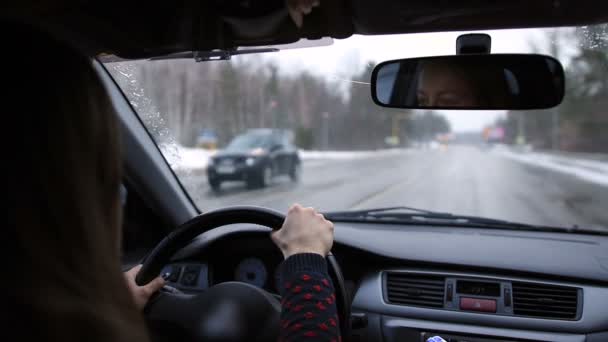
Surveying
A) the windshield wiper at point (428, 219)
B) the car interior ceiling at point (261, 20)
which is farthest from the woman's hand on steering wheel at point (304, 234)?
the windshield wiper at point (428, 219)

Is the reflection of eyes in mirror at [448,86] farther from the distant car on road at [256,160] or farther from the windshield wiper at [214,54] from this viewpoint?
the distant car on road at [256,160]

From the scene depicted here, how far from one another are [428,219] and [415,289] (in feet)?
2.72

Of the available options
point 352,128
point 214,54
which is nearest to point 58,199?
point 214,54

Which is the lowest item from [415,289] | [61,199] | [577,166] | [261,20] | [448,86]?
[577,166]

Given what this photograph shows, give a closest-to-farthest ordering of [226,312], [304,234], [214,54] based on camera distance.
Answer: [304,234] → [226,312] → [214,54]

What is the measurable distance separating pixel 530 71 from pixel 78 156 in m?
2.14

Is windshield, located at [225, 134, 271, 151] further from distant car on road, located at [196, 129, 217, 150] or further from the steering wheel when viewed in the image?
the steering wheel

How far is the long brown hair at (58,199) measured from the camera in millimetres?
1001

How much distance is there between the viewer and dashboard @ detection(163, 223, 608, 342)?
2.98m

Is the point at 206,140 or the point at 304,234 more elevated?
the point at 304,234

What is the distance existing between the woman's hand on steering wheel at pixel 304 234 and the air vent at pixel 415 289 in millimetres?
1516

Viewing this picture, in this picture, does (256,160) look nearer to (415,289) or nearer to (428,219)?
(428,219)

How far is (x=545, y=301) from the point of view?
3.03 metres

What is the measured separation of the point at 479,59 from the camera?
2.49m
